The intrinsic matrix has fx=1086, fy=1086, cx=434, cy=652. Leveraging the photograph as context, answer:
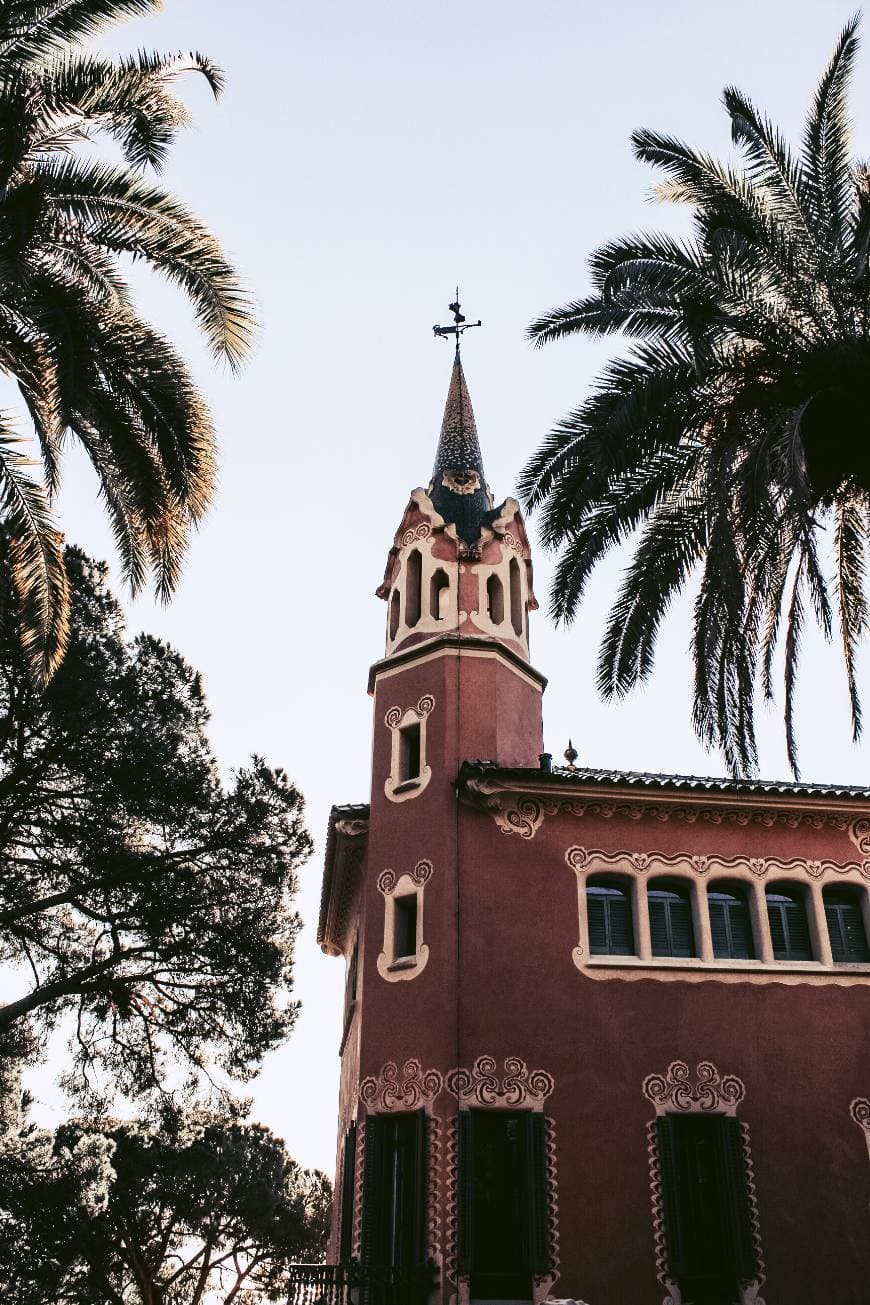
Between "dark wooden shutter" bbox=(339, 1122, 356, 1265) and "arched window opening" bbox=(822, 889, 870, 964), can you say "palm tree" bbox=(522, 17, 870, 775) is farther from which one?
"dark wooden shutter" bbox=(339, 1122, 356, 1265)

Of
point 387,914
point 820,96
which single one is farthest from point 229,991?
point 820,96

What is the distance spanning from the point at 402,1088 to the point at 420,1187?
1343 millimetres

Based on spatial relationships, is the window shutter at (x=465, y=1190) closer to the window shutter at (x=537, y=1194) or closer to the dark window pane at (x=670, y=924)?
the window shutter at (x=537, y=1194)

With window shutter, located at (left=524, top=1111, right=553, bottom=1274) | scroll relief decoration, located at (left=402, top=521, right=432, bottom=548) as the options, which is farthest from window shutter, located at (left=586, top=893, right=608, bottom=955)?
scroll relief decoration, located at (left=402, top=521, right=432, bottom=548)

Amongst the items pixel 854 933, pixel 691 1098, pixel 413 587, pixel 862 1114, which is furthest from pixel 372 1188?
pixel 413 587

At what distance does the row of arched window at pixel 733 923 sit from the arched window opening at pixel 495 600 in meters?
5.31

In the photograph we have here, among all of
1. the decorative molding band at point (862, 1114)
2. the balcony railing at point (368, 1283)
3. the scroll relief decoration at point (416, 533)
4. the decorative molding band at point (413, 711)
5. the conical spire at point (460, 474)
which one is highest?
the conical spire at point (460, 474)

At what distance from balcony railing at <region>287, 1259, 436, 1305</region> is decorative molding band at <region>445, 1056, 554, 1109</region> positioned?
2.21 meters

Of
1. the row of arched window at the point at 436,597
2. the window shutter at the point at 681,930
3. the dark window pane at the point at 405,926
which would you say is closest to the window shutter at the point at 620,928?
the window shutter at the point at 681,930

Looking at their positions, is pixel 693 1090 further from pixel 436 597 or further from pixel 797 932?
pixel 436 597

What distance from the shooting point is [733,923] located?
17.4m

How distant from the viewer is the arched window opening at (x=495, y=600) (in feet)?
66.4

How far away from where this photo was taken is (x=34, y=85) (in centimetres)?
1145

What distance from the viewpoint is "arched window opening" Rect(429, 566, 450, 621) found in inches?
791
